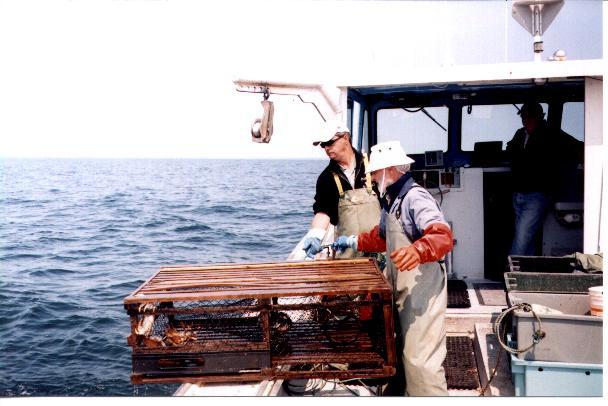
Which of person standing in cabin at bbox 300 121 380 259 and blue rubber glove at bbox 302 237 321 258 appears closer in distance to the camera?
blue rubber glove at bbox 302 237 321 258

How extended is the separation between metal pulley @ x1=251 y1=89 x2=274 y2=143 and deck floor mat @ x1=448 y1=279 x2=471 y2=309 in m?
2.40

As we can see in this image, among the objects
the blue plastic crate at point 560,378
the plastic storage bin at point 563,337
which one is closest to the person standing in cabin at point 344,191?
the plastic storage bin at point 563,337

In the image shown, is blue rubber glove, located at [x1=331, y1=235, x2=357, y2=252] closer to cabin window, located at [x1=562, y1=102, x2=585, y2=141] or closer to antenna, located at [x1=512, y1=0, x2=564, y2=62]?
antenna, located at [x1=512, y1=0, x2=564, y2=62]

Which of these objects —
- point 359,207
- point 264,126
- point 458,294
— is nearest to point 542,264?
point 458,294

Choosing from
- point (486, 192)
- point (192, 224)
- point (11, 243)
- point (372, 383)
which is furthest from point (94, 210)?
point (372, 383)

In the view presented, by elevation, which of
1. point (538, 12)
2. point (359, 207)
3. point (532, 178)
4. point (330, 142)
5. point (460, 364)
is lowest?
point (460, 364)

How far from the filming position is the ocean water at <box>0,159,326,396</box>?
8391 mm

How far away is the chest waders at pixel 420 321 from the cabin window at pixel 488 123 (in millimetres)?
4136

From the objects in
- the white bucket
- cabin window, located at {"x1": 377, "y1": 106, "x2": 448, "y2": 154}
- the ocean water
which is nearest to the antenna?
cabin window, located at {"x1": 377, "y1": 106, "x2": 448, "y2": 154}

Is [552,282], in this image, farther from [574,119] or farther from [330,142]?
[574,119]

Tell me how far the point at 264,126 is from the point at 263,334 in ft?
10.0

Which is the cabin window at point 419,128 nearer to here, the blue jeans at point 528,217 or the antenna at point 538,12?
the blue jeans at point 528,217

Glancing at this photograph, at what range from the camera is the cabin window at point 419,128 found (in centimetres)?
704

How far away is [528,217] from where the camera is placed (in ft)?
20.2
